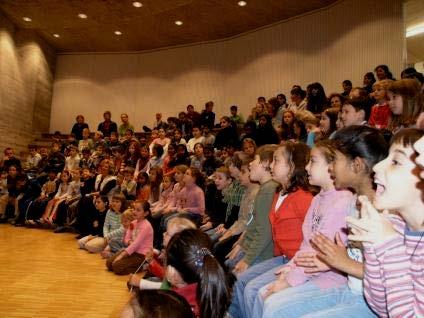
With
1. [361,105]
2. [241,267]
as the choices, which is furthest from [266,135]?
[241,267]

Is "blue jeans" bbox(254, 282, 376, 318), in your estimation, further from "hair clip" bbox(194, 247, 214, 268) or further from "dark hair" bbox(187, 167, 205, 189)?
"dark hair" bbox(187, 167, 205, 189)

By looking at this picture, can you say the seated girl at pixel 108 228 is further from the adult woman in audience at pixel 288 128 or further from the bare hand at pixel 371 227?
the bare hand at pixel 371 227

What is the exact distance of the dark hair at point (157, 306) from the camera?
979 mm

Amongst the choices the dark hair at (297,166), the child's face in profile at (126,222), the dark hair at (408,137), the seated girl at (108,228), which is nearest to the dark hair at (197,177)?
the child's face in profile at (126,222)

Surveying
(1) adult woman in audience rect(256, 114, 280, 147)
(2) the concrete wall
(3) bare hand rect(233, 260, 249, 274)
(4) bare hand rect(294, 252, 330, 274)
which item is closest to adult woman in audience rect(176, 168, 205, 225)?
(1) adult woman in audience rect(256, 114, 280, 147)

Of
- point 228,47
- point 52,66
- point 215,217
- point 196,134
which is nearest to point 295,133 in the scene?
point 215,217

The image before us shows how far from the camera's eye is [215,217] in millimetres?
4582

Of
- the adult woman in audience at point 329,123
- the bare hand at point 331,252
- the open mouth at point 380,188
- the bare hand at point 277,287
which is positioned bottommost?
the bare hand at point 277,287

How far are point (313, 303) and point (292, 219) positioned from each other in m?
0.70

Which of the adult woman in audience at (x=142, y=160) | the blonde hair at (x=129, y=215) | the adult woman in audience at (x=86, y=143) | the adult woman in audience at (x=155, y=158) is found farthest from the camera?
the adult woman in audience at (x=86, y=143)

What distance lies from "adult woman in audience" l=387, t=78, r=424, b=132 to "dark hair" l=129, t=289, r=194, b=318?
8.41 feet

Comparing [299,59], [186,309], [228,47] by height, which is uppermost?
[228,47]

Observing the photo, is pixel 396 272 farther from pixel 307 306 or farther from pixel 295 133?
pixel 295 133

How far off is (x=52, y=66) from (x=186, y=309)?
1261 cm
